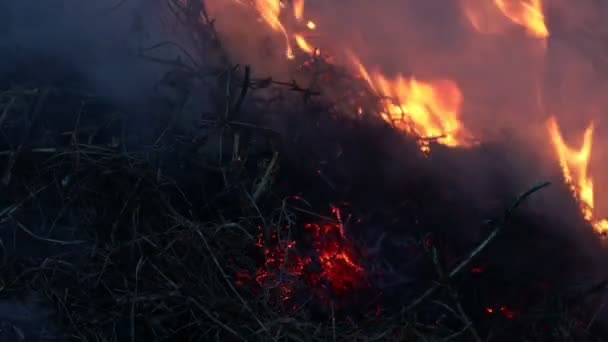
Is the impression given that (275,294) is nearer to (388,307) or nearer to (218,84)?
(388,307)

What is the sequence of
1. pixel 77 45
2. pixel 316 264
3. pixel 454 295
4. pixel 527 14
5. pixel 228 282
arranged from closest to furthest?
pixel 228 282, pixel 454 295, pixel 316 264, pixel 77 45, pixel 527 14

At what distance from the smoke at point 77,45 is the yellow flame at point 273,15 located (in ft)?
2.89

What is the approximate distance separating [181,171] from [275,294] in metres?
0.79

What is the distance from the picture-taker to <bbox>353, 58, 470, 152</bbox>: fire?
3.56m

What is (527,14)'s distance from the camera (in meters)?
3.66

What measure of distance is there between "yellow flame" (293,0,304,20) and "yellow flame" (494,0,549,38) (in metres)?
1.32

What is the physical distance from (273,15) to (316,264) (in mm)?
1904

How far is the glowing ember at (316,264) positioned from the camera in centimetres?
244

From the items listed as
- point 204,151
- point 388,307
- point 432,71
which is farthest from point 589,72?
point 204,151

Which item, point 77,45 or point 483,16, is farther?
point 483,16

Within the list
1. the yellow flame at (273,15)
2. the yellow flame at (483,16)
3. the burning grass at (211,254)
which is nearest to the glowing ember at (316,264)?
the burning grass at (211,254)

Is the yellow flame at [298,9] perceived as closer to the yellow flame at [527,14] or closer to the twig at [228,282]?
the yellow flame at [527,14]

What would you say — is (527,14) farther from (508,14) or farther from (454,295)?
(454,295)

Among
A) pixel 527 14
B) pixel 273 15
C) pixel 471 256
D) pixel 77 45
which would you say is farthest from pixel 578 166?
pixel 77 45
